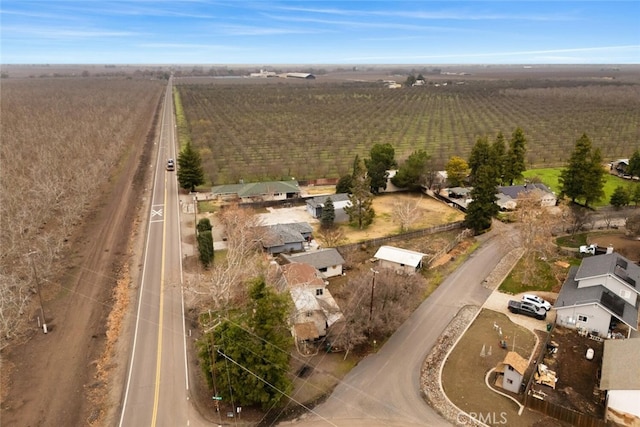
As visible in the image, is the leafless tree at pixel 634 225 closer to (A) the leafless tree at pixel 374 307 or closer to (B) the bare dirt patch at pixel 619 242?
(B) the bare dirt patch at pixel 619 242

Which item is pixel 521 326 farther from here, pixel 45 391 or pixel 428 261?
pixel 45 391

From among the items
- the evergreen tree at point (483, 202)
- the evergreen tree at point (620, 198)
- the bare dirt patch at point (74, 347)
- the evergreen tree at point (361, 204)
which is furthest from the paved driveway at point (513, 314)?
the bare dirt patch at point (74, 347)

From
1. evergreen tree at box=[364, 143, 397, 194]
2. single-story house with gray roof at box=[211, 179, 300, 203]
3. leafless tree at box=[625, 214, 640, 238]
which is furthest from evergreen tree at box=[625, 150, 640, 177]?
single-story house with gray roof at box=[211, 179, 300, 203]

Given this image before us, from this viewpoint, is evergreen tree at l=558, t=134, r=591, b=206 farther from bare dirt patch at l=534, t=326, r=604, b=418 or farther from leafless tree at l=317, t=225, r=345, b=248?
leafless tree at l=317, t=225, r=345, b=248

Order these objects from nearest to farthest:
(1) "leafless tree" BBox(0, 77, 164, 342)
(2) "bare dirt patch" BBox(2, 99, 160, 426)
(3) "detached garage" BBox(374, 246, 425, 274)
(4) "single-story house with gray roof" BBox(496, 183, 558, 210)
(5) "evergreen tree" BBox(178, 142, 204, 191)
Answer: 1. (2) "bare dirt patch" BBox(2, 99, 160, 426)
2. (1) "leafless tree" BBox(0, 77, 164, 342)
3. (3) "detached garage" BBox(374, 246, 425, 274)
4. (4) "single-story house with gray roof" BBox(496, 183, 558, 210)
5. (5) "evergreen tree" BBox(178, 142, 204, 191)

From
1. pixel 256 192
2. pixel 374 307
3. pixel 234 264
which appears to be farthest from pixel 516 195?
pixel 234 264

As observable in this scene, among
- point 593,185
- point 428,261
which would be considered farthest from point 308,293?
point 593,185

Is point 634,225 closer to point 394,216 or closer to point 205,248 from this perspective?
point 394,216
